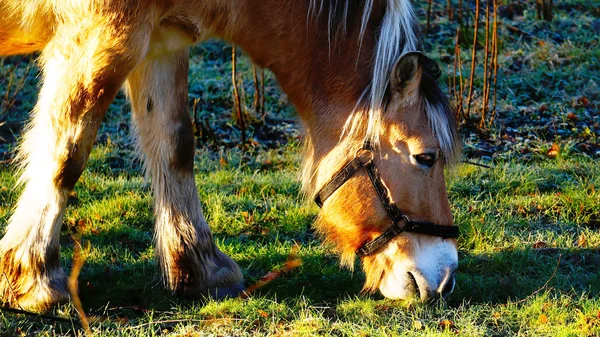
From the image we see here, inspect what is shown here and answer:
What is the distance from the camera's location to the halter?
3781 mm

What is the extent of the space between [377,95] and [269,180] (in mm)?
2427

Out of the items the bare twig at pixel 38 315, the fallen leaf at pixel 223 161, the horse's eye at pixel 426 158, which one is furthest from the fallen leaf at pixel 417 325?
the fallen leaf at pixel 223 161

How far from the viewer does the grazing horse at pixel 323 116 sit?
3.68 m

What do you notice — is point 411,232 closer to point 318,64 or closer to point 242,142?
point 318,64

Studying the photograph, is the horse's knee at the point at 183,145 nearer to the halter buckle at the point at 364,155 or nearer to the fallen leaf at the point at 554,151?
the halter buckle at the point at 364,155

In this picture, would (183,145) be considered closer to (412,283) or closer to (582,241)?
(412,283)

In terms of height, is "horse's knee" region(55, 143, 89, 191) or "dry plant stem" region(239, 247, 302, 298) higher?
"horse's knee" region(55, 143, 89, 191)

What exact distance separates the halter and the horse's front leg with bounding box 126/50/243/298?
0.92 meters

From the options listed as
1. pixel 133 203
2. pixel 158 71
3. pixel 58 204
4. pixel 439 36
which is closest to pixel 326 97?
pixel 158 71

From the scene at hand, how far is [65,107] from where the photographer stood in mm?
3668

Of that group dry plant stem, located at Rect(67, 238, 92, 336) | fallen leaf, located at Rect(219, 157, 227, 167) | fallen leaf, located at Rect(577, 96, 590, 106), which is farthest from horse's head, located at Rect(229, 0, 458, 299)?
fallen leaf, located at Rect(577, 96, 590, 106)

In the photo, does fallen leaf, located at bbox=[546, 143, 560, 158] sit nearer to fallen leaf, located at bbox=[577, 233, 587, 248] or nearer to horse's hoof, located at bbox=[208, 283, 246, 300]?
fallen leaf, located at bbox=[577, 233, 587, 248]

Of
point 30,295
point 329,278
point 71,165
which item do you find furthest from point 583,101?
point 30,295

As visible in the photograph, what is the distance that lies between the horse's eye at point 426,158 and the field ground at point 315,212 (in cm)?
18
